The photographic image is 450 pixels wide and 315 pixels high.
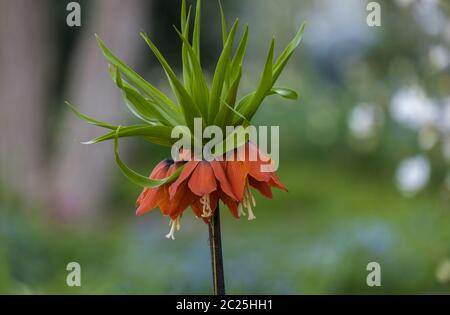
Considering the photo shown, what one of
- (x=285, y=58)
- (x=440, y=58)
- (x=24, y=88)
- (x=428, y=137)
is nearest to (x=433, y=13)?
(x=440, y=58)

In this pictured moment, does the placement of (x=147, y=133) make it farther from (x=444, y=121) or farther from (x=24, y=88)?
(x=24, y=88)

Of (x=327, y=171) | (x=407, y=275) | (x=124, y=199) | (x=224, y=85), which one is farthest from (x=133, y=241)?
(x=224, y=85)

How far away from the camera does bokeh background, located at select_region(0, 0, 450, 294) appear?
2.70 m

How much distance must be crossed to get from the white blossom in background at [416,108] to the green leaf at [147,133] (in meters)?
1.71

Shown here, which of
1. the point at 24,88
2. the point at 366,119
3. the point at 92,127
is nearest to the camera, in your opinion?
the point at 366,119

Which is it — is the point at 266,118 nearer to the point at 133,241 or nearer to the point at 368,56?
the point at 368,56

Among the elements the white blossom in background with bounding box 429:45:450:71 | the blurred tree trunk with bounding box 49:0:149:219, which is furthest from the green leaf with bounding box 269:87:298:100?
the blurred tree trunk with bounding box 49:0:149:219

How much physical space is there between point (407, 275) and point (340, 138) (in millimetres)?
2712

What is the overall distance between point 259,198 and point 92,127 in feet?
4.06

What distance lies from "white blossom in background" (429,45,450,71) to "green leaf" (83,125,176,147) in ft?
5.75

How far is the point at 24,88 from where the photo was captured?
4.92 metres

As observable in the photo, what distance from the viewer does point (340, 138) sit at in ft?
18.7
